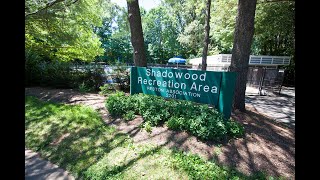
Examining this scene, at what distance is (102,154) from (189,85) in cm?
253

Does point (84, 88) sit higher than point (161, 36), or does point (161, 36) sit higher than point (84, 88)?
point (161, 36)

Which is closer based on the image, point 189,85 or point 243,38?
point 189,85

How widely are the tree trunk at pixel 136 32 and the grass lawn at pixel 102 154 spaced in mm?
3308

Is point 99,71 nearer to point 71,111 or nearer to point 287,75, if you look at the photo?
point 71,111

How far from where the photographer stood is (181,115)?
4605 millimetres

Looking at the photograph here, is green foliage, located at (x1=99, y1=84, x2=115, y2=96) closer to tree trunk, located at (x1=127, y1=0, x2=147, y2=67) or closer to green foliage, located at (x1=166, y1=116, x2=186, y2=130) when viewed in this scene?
tree trunk, located at (x1=127, y1=0, x2=147, y2=67)

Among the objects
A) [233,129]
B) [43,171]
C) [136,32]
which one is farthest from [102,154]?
[136,32]

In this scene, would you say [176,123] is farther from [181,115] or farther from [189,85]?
[189,85]

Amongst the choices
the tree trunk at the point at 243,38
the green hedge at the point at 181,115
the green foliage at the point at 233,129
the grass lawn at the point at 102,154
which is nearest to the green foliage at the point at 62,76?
the grass lawn at the point at 102,154

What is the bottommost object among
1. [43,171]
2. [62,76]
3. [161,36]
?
[43,171]

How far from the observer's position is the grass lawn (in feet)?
10.7

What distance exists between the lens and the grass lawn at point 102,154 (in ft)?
10.7

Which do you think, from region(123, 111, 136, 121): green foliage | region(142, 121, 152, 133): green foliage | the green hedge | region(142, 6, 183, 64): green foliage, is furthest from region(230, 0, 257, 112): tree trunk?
region(142, 6, 183, 64): green foliage
